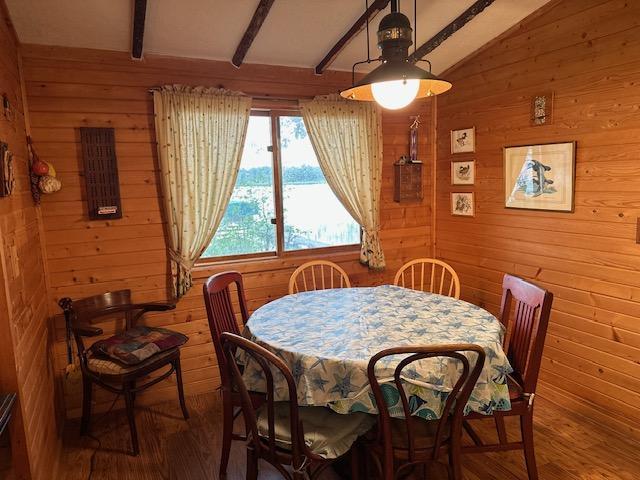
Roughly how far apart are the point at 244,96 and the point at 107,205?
116 cm


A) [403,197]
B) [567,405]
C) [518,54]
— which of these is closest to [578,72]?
[518,54]

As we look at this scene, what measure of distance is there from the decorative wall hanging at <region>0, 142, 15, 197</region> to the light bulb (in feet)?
4.92

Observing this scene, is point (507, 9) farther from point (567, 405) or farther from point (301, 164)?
point (567, 405)

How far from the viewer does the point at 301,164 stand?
11.0ft

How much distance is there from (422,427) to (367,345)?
379 millimetres

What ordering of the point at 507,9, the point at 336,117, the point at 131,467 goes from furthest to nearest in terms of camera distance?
the point at 336,117
the point at 507,9
the point at 131,467

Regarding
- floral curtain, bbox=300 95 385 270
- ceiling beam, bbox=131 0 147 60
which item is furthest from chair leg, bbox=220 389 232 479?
ceiling beam, bbox=131 0 147 60

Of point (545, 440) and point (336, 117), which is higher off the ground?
point (336, 117)

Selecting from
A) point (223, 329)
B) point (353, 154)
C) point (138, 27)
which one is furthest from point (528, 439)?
point (138, 27)

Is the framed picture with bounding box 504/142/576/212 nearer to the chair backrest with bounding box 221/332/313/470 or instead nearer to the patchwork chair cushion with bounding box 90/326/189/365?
the chair backrest with bounding box 221/332/313/470

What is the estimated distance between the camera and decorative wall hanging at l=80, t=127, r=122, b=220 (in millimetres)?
2670

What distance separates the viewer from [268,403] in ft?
5.16

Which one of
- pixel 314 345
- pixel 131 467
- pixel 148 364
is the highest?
pixel 314 345

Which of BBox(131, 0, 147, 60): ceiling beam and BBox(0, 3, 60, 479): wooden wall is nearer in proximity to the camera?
BBox(0, 3, 60, 479): wooden wall
